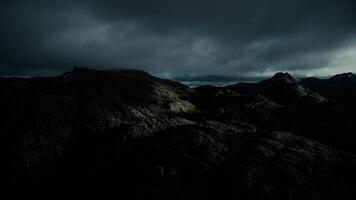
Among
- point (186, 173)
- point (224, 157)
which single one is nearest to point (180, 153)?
point (186, 173)

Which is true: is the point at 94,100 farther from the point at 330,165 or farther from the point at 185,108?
the point at 330,165

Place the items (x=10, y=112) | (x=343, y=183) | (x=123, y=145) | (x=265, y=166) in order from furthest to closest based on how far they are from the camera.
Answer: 1. (x=10, y=112)
2. (x=123, y=145)
3. (x=265, y=166)
4. (x=343, y=183)

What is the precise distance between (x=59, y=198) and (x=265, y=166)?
42340 mm

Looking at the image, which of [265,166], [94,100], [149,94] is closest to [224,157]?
[265,166]

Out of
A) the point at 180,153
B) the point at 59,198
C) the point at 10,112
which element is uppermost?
the point at 10,112

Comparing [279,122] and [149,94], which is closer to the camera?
[279,122]

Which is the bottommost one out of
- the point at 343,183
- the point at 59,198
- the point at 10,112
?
the point at 59,198

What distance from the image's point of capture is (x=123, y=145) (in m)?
58.2

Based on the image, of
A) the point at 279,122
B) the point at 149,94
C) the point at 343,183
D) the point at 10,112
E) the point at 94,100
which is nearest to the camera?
the point at 343,183

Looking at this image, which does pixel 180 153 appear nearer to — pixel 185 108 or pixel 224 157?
pixel 224 157

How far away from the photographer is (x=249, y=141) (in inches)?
2309

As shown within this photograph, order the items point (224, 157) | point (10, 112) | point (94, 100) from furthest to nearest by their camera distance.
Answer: point (94, 100) < point (10, 112) < point (224, 157)

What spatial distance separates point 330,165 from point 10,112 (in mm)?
82557

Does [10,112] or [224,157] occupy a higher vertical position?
[10,112]
